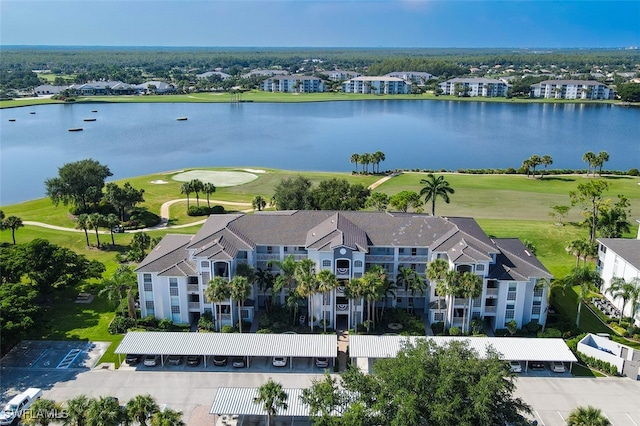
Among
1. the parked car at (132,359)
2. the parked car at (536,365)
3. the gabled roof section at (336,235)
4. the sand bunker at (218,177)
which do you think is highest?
the gabled roof section at (336,235)

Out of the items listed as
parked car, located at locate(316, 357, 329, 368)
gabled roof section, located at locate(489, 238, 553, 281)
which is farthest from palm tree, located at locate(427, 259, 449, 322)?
parked car, located at locate(316, 357, 329, 368)

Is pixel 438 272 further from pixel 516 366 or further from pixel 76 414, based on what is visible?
pixel 76 414

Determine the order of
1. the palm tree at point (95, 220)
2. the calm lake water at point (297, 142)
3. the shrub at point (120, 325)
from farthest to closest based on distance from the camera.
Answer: the calm lake water at point (297, 142), the palm tree at point (95, 220), the shrub at point (120, 325)

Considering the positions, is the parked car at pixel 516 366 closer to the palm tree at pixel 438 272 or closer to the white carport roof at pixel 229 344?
the palm tree at pixel 438 272

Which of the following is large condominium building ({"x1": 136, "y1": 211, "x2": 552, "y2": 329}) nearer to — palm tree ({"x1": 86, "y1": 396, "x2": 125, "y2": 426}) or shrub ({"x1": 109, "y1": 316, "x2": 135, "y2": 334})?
shrub ({"x1": 109, "y1": 316, "x2": 135, "y2": 334})

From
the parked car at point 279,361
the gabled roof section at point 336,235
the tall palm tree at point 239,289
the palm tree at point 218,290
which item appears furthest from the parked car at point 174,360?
the gabled roof section at point 336,235

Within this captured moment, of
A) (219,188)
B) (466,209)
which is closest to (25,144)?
(219,188)
